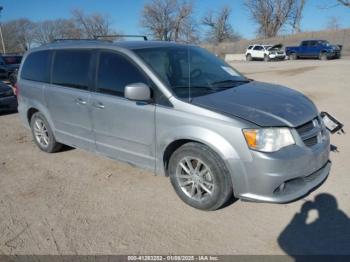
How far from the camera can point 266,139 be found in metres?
3.18

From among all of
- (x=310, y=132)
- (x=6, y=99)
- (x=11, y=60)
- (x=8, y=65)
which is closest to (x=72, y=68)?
(x=310, y=132)

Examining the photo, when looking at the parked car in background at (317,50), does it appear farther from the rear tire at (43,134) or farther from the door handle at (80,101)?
the door handle at (80,101)

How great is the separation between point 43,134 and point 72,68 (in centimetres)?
160

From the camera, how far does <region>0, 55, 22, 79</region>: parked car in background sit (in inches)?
756

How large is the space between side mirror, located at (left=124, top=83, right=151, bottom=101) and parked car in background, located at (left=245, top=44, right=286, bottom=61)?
33.5 meters

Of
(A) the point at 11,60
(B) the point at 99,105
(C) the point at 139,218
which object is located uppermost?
(B) the point at 99,105

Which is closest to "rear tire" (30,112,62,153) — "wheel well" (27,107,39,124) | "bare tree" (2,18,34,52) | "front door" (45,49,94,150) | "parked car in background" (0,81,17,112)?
"wheel well" (27,107,39,124)

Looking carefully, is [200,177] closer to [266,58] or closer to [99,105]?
[99,105]

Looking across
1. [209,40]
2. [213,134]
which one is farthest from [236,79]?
[209,40]

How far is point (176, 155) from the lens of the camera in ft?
12.2

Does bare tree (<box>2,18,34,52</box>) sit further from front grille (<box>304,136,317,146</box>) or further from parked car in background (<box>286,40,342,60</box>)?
front grille (<box>304,136,317,146</box>)

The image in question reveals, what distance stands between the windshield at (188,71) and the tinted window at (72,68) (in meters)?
0.92

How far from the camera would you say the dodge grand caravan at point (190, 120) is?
3229 mm

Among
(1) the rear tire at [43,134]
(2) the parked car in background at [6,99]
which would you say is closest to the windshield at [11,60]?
(2) the parked car in background at [6,99]
